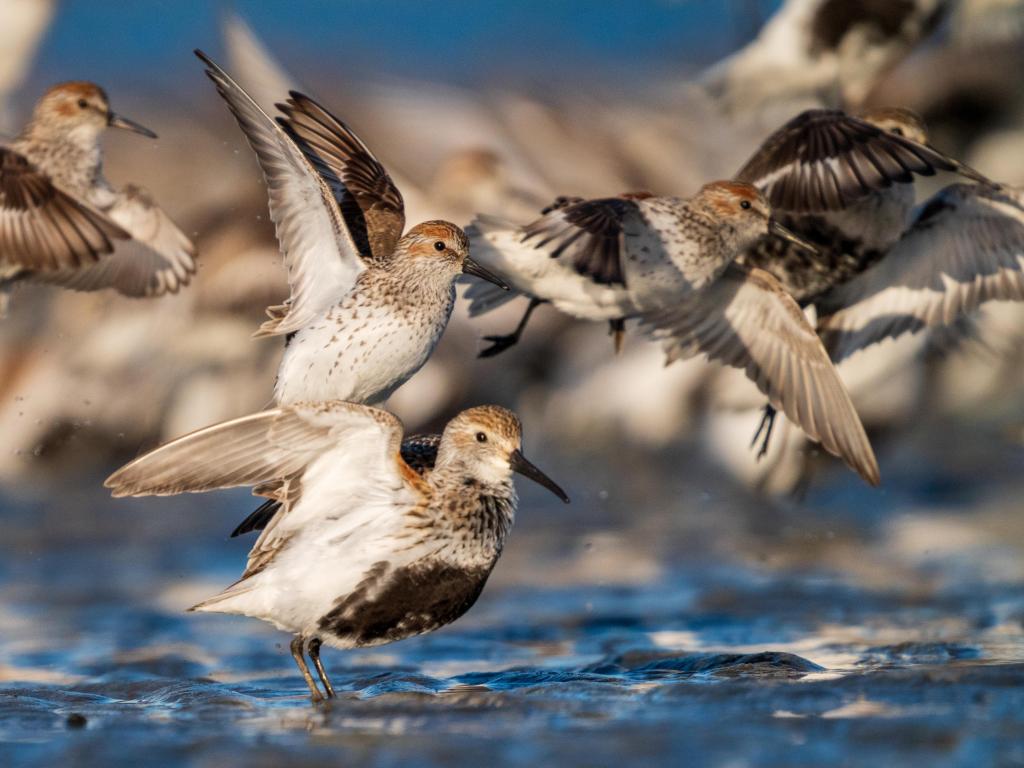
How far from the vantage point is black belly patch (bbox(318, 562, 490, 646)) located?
15.6 ft

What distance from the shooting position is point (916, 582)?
7293mm

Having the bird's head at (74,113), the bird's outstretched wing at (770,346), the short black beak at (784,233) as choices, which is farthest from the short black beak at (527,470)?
the bird's head at (74,113)

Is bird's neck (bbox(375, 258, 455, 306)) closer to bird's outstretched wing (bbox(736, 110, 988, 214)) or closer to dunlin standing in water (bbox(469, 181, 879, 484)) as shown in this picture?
dunlin standing in water (bbox(469, 181, 879, 484))

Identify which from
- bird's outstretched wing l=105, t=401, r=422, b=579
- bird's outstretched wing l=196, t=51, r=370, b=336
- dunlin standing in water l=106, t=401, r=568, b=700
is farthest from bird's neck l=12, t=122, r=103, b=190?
bird's outstretched wing l=105, t=401, r=422, b=579

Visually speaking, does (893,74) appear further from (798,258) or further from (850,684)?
(850,684)

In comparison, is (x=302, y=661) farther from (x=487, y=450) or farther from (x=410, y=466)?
(x=487, y=450)

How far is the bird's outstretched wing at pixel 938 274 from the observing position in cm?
650

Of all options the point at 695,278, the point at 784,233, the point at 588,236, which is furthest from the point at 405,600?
the point at 784,233

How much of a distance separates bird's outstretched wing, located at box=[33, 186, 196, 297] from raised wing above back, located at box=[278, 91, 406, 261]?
3.03 feet

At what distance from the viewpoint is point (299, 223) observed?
5.10 metres

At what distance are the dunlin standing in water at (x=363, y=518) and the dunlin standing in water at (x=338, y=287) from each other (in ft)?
1.01

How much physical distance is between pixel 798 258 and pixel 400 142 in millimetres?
5280

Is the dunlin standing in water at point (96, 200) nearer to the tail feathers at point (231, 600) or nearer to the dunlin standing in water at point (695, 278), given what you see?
the dunlin standing in water at point (695, 278)

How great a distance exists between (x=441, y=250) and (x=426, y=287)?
0.17 metres
